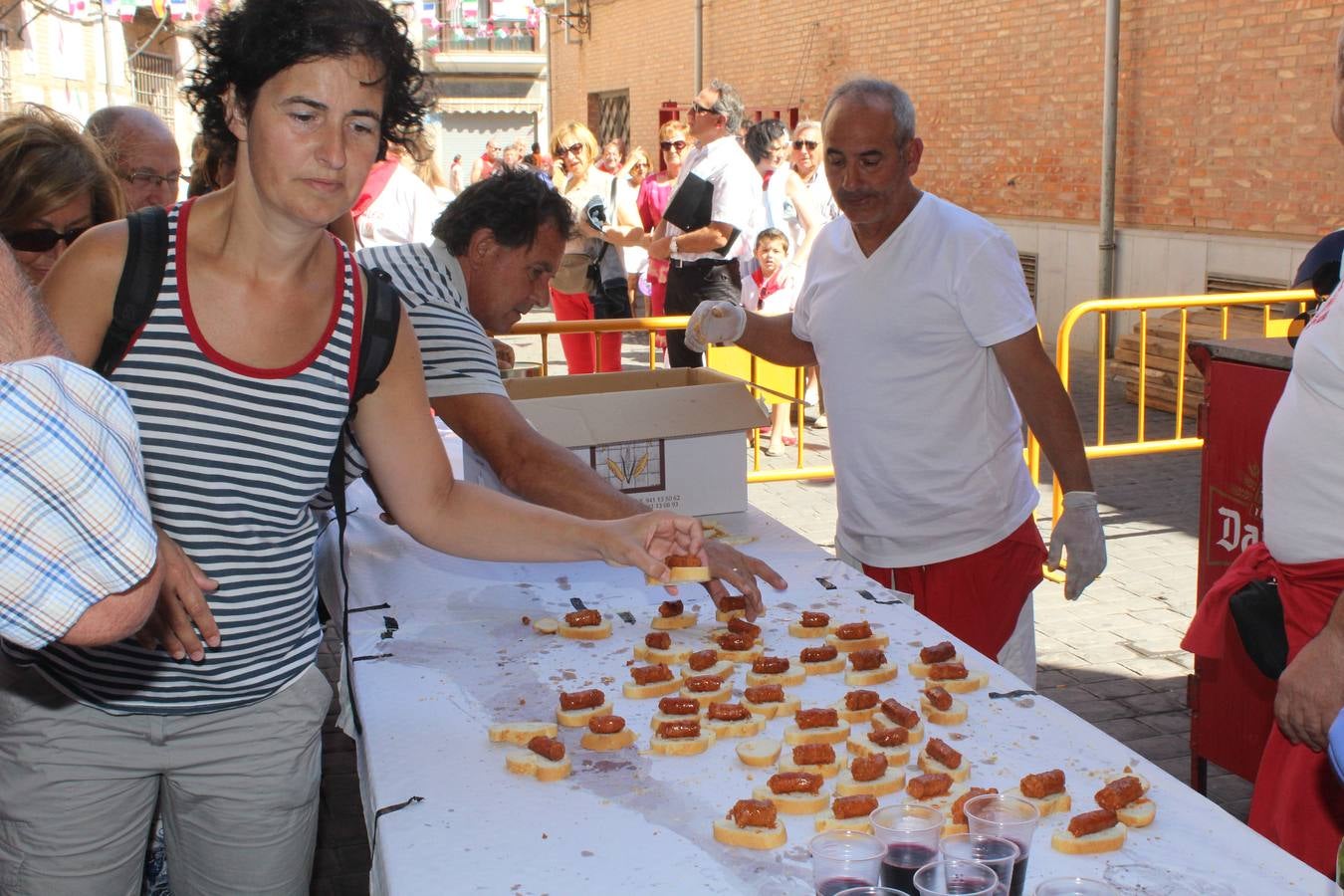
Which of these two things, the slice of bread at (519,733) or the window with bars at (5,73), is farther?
the window with bars at (5,73)

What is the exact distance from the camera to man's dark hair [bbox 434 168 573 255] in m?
3.59

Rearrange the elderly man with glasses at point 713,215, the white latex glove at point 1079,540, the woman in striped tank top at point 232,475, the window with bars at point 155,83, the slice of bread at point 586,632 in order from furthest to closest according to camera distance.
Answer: the window with bars at point 155,83
the elderly man with glasses at point 713,215
the white latex glove at point 1079,540
the slice of bread at point 586,632
the woman in striped tank top at point 232,475

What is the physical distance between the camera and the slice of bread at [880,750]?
2285 millimetres

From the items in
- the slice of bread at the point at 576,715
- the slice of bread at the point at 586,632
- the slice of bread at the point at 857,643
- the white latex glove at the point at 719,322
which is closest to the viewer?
the slice of bread at the point at 576,715

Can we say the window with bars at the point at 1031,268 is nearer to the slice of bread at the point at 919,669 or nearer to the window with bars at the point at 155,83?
the slice of bread at the point at 919,669

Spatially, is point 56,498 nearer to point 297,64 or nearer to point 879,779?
point 297,64

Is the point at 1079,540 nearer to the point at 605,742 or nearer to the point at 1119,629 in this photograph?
→ the point at 605,742

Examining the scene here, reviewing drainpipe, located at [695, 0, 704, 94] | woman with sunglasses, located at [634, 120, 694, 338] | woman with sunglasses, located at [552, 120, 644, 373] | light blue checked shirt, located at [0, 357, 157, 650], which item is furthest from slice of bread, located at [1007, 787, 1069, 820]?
drainpipe, located at [695, 0, 704, 94]

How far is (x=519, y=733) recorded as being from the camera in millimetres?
2383

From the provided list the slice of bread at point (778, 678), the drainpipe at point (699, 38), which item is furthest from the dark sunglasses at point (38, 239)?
the drainpipe at point (699, 38)

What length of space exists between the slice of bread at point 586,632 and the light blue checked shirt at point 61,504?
1887 millimetres

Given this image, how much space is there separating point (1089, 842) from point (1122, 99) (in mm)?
12045

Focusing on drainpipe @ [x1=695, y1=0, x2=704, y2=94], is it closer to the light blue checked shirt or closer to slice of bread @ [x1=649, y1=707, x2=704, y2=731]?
slice of bread @ [x1=649, y1=707, x2=704, y2=731]

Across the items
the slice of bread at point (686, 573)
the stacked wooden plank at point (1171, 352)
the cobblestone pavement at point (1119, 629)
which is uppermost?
the slice of bread at point (686, 573)
